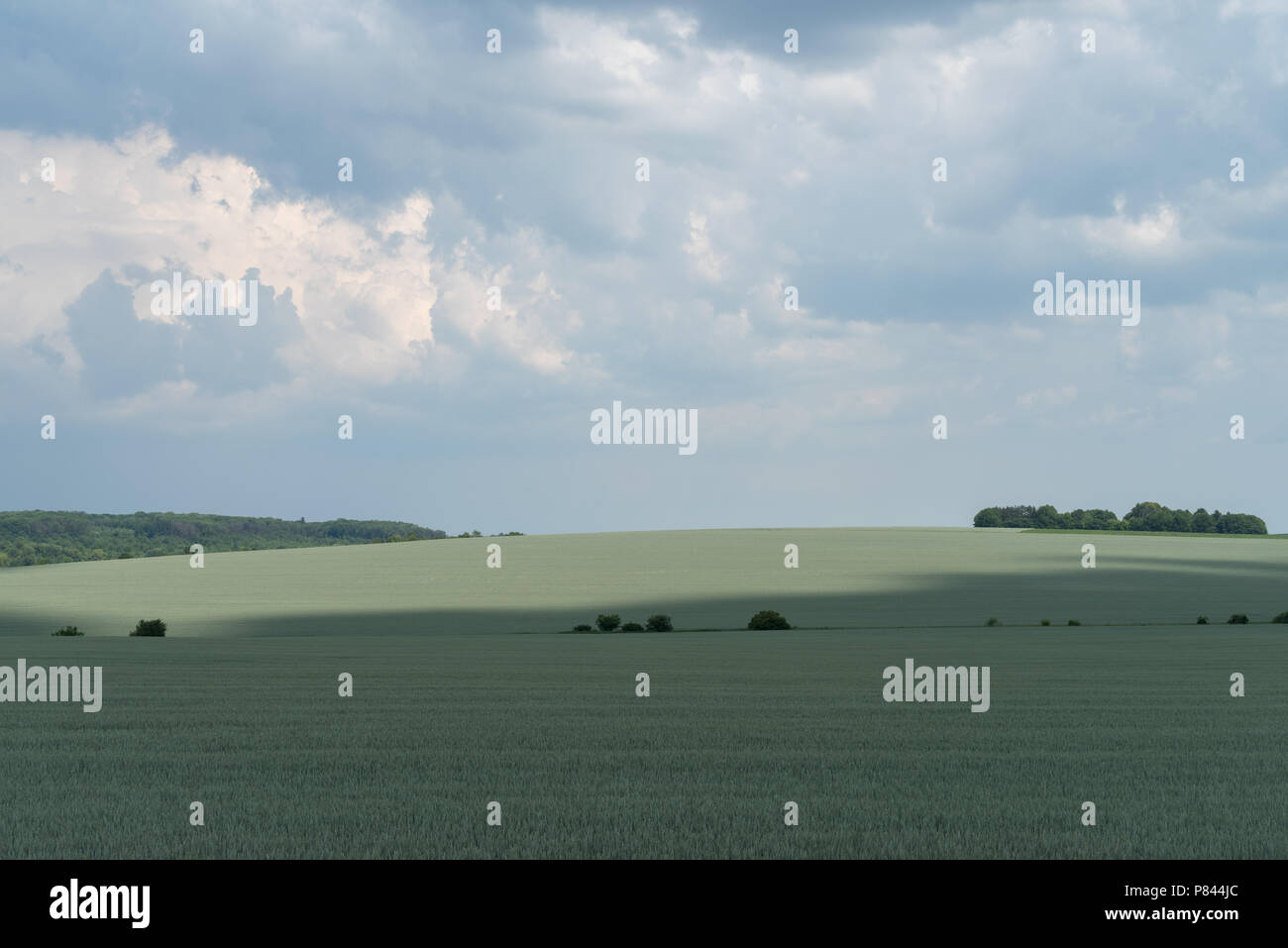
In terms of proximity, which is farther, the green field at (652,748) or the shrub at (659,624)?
the shrub at (659,624)

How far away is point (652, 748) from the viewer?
54.3 feet

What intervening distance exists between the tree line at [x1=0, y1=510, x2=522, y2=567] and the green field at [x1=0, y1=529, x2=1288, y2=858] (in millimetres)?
88983

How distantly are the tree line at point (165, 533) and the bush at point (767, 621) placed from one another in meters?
72.9

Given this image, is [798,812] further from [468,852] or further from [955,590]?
[955,590]

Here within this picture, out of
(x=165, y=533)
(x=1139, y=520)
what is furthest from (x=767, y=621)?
(x=165, y=533)

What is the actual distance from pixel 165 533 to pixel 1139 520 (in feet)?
460

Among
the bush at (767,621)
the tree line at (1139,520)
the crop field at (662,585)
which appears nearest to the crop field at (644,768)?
the bush at (767,621)

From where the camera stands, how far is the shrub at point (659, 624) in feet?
197

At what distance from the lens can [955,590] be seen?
7619 cm

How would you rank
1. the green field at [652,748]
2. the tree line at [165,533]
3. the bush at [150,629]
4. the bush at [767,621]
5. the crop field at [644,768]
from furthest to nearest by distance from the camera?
the tree line at [165,533] → the bush at [767,621] → the bush at [150,629] → the green field at [652,748] → the crop field at [644,768]

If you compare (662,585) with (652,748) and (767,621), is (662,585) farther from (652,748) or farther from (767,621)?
(652,748)

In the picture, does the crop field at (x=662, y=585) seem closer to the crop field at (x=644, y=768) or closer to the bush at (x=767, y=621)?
the bush at (x=767, y=621)
